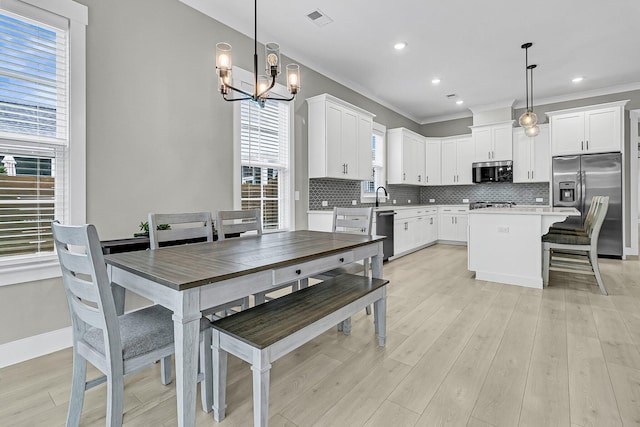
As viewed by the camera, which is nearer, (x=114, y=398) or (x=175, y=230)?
(x=114, y=398)

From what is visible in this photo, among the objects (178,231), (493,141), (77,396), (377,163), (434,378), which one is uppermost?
(493,141)

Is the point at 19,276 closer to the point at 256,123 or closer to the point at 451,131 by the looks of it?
the point at 256,123

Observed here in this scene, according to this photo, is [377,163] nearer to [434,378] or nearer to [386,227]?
[386,227]

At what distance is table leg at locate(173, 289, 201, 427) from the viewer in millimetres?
1219

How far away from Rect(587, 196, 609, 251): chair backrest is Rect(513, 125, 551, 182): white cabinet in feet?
9.16

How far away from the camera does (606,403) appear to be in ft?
5.36

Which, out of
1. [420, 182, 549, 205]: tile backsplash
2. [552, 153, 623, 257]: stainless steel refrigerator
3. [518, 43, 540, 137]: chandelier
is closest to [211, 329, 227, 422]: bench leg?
[518, 43, 540, 137]: chandelier

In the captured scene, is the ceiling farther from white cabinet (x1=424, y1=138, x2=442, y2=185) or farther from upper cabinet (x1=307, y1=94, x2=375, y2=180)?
white cabinet (x1=424, y1=138, x2=442, y2=185)

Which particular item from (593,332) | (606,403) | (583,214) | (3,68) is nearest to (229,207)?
(3,68)

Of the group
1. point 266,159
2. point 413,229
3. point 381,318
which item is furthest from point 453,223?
point 381,318

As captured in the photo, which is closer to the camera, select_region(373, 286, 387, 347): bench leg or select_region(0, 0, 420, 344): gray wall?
select_region(373, 286, 387, 347): bench leg

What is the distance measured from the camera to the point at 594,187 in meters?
5.21

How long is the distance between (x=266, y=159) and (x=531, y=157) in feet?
17.6

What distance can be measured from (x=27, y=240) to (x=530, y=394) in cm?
340
